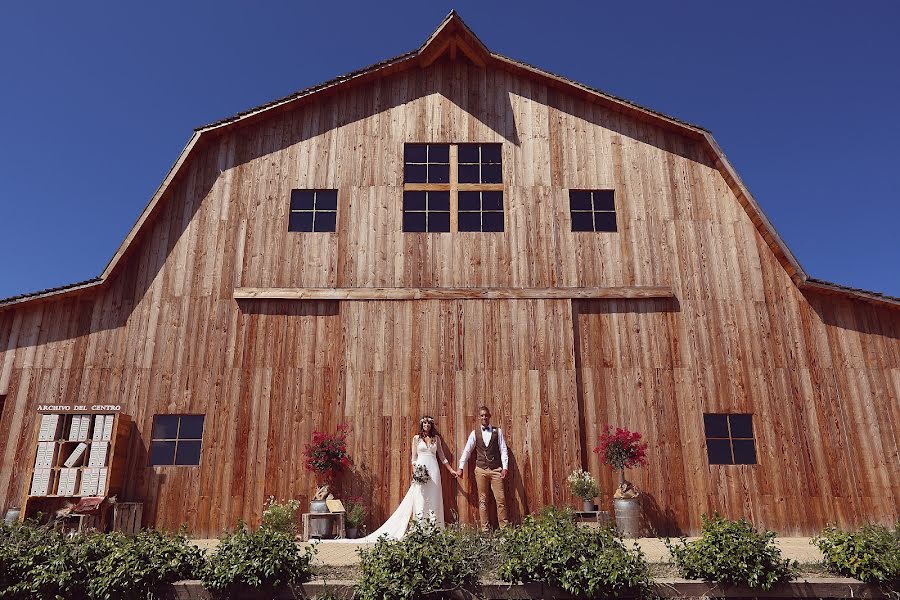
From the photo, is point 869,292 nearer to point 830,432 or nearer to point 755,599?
point 830,432

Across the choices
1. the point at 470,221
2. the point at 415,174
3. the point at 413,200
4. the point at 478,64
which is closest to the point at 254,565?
the point at 470,221

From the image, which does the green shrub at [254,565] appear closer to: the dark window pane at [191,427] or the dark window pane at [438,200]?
the dark window pane at [191,427]

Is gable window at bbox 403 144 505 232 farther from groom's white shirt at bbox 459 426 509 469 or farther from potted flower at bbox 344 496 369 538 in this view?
potted flower at bbox 344 496 369 538

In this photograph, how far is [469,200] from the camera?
12.9 meters

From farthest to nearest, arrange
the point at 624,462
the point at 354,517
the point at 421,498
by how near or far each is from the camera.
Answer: the point at 624,462
the point at 421,498
the point at 354,517

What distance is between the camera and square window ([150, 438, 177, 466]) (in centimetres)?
1141

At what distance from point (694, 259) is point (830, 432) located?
3.96m

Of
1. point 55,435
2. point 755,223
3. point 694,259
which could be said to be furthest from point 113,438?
point 755,223

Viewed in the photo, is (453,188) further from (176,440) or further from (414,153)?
(176,440)

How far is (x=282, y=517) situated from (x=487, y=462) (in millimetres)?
3538

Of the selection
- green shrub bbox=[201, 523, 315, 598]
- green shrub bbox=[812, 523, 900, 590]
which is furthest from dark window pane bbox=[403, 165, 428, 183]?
green shrub bbox=[812, 523, 900, 590]

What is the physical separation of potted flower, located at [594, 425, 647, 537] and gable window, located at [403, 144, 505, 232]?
4.52m

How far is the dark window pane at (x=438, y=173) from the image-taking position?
1303cm

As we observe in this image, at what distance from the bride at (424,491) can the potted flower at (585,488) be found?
2.07 meters
